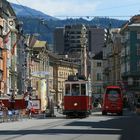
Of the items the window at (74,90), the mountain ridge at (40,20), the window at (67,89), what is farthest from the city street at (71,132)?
the mountain ridge at (40,20)

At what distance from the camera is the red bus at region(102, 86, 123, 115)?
73812mm

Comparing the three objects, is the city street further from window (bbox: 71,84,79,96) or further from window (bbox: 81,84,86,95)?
window (bbox: 71,84,79,96)

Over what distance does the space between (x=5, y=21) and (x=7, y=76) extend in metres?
8.40

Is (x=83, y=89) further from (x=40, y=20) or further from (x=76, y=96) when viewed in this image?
(x=40, y=20)

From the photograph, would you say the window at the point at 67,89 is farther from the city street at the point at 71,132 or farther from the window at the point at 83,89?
the city street at the point at 71,132

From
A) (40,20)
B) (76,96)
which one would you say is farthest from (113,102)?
(76,96)

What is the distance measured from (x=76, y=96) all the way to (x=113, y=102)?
62.4ft

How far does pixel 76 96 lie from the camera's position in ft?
184

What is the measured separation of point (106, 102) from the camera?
244 feet

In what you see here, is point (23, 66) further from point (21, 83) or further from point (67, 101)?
point (67, 101)

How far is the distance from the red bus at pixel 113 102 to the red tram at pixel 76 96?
17315 mm

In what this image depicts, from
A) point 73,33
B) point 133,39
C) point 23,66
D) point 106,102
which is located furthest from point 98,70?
point 106,102

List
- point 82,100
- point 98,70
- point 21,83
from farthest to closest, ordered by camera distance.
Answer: point 98,70
point 21,83
point 82,100

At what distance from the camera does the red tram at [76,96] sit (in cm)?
5572
